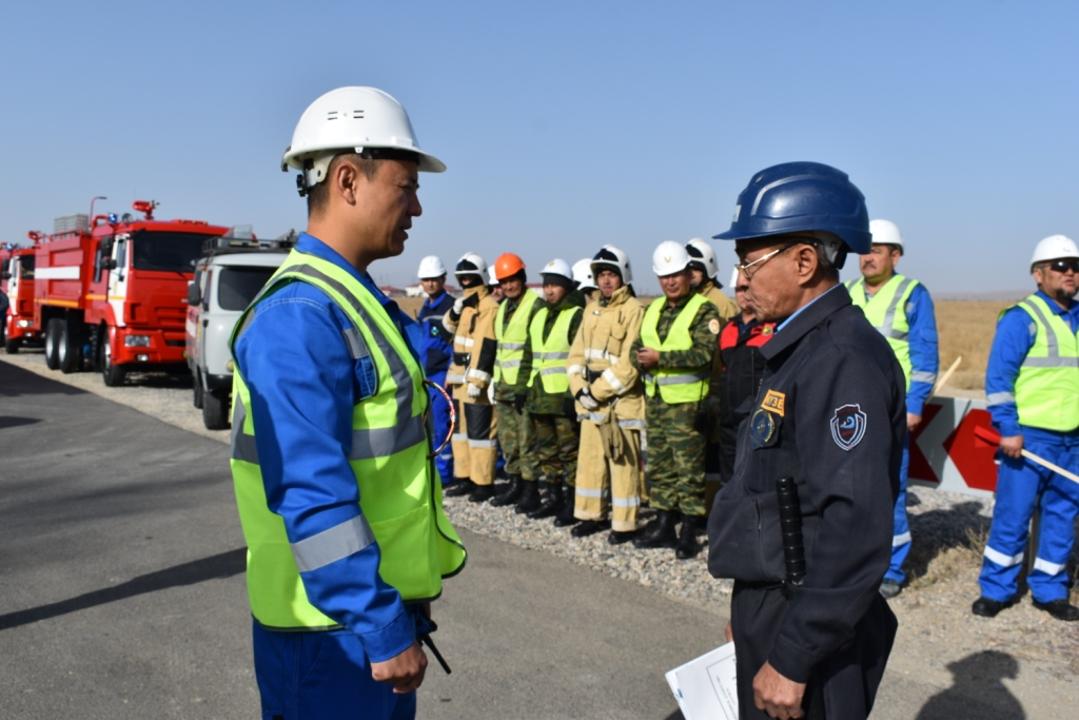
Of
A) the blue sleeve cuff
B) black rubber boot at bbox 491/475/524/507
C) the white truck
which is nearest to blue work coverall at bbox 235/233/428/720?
the blue sleeve cuff

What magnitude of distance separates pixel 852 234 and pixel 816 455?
0.61 metres

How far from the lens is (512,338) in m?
8.50

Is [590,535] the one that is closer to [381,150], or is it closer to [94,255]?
[381,150]

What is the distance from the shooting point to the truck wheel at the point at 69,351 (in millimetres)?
20688

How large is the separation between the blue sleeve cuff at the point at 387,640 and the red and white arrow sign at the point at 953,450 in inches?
208

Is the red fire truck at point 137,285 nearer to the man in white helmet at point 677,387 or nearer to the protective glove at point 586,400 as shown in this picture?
the protective glove at point 586,400

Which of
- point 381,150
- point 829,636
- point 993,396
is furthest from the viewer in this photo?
point 993,396

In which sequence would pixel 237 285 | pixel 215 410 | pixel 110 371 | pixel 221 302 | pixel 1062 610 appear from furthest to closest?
1. pixel 110 371
2. pixel 237 285
3. pixel 221 302
4. pixel 215 410
5. pixel 1062 610

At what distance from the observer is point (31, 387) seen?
17.9 metres

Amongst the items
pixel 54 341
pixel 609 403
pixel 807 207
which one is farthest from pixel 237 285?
pixel 807 207

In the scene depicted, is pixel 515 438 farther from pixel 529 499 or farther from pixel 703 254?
pixel 703 254

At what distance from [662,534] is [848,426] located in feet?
16.7

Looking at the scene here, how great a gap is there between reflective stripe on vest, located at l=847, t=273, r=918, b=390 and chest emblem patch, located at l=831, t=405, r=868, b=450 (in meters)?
4.19

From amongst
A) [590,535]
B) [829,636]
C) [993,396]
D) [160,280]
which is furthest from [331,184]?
[160,280]
